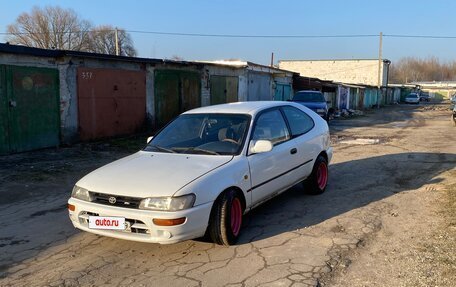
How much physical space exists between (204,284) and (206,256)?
0.59m

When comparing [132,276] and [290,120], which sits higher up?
[290,120]

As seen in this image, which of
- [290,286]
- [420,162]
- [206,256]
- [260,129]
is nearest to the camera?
→ [290,286]

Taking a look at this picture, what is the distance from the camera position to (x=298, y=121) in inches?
245

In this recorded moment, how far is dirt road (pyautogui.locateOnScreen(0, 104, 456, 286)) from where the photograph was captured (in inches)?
149

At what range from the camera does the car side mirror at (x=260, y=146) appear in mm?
4770

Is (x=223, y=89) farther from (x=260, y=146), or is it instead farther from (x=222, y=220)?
(x=222, y=220)

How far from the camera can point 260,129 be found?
5234 mm

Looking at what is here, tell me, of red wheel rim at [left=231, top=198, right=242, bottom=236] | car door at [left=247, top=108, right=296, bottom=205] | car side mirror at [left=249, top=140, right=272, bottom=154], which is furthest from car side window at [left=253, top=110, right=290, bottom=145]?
red wheel rim at [left=231, top=198, right=242, bottom=236]

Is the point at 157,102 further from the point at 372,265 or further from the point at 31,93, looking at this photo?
the point at 372,265

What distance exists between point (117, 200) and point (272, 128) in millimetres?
2318

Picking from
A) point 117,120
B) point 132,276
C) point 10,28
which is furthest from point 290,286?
point 10,28

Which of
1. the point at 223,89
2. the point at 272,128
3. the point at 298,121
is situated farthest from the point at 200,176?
the point at 223,89

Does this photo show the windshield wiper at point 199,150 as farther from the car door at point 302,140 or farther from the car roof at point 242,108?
the car door at point 302,140

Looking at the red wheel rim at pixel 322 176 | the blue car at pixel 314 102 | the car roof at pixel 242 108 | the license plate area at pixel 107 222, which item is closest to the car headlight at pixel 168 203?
the license plate area at pixel 107 222
